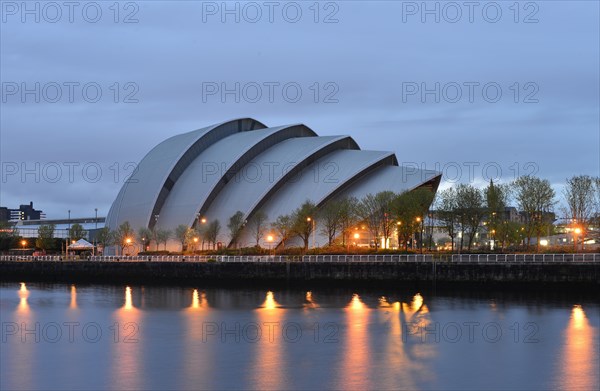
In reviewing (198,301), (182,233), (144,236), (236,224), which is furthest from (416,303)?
(144,236)

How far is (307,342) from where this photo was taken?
31203 mm

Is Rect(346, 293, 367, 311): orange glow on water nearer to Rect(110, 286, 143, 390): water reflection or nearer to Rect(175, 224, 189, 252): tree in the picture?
Rect(110, 286, 143, 390): water reflection

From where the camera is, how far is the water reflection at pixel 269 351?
24.6 meters

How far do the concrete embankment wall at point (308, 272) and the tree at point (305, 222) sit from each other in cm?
894

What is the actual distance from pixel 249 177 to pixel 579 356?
50429 mm

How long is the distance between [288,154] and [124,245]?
1747 cm

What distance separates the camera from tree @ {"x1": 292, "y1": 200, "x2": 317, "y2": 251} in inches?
2589

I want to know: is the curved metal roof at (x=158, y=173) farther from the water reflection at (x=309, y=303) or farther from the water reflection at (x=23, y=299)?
the water reflection at (x=309, y=303)

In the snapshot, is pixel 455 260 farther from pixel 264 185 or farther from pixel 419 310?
pixel 264 185

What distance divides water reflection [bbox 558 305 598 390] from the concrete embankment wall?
32.6ft

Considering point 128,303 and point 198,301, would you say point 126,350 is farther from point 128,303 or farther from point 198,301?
point 128,303

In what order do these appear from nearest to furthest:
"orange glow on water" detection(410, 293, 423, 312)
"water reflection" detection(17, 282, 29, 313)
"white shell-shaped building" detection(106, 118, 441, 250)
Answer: "orange glow on water" detection(410, 293, 423, 312) → "water reflection" detection(17, 282, 29, 313) → "white shell-shaped building" detection(106, 118, 441, 250)

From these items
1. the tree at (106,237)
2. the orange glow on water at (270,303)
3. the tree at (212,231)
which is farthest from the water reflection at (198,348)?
the tree at (106,237)

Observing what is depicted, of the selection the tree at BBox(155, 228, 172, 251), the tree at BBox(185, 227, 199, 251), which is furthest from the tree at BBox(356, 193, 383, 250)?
the tree at BBox(155, 228, 172, 251)
